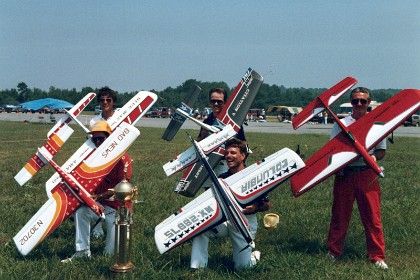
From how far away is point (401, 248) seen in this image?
6.42m

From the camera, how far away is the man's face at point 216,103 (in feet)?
23.2

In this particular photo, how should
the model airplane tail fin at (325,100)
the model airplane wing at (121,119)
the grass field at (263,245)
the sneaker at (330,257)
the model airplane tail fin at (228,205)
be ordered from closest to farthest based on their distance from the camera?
the model airplane tail fin at (228,205)
the grass field at (263,245)
the sneaker at (330,257)
the model airplane tail fin at (325,100)
the model airplane wing at (121,119)

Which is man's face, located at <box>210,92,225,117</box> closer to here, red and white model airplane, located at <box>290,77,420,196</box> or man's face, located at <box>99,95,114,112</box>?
man's face, located at <box>99,95,114,112</box>

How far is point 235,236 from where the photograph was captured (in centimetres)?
529

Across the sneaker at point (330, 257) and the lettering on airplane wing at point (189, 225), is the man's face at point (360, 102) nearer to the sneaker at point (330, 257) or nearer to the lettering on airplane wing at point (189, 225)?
the sneaker at point (330, 257)

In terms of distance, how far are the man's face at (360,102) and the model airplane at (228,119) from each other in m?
1.67

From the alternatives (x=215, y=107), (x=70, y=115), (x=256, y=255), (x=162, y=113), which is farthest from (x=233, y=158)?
(x=162, y=113)

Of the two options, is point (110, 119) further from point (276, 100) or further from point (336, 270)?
point (276, 100)

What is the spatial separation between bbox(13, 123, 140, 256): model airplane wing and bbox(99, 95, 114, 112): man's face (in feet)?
2.87

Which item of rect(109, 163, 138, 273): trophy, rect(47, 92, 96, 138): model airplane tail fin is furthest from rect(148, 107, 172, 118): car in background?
rect(109, 163, 138, 273): trophy

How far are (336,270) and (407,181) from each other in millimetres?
7227

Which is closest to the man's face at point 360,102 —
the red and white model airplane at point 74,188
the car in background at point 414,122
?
the red and white model airplane at point 74,188

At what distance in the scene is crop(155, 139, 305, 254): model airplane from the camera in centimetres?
500

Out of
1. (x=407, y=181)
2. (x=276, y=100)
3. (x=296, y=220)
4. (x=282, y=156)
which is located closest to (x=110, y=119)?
(x=282, y=156)
